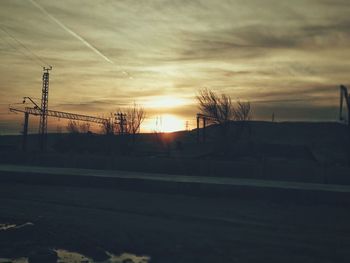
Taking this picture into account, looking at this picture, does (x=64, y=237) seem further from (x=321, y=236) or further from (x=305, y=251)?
(x=321, y=236)

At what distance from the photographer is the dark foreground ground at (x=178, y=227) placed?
33.4 feet

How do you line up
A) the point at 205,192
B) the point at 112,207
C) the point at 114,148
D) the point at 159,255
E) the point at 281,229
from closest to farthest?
the point at 159,255 < the point at 281,229 < the point at 112,207 < the point at 205,192 < the point at 114,148

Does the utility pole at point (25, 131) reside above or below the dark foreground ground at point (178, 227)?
above

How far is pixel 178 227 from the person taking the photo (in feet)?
43.3

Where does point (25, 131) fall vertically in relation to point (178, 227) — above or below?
above

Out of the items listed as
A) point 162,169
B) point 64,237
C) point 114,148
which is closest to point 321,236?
point 64,237

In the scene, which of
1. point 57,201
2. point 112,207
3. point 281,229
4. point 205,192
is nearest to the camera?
point 281,229

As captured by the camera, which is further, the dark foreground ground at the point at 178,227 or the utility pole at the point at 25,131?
the utility pole at the point at 25,131

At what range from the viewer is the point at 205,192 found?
21.1 meters

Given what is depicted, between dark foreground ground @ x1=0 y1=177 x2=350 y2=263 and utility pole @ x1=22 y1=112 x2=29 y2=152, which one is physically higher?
utility pole @ x1=22 y1=112 x2=29 y2=152

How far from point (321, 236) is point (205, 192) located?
9.37 m

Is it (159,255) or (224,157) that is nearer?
(159,255)

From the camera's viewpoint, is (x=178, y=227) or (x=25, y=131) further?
(x=25, y=131)

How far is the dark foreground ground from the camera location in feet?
33.4
